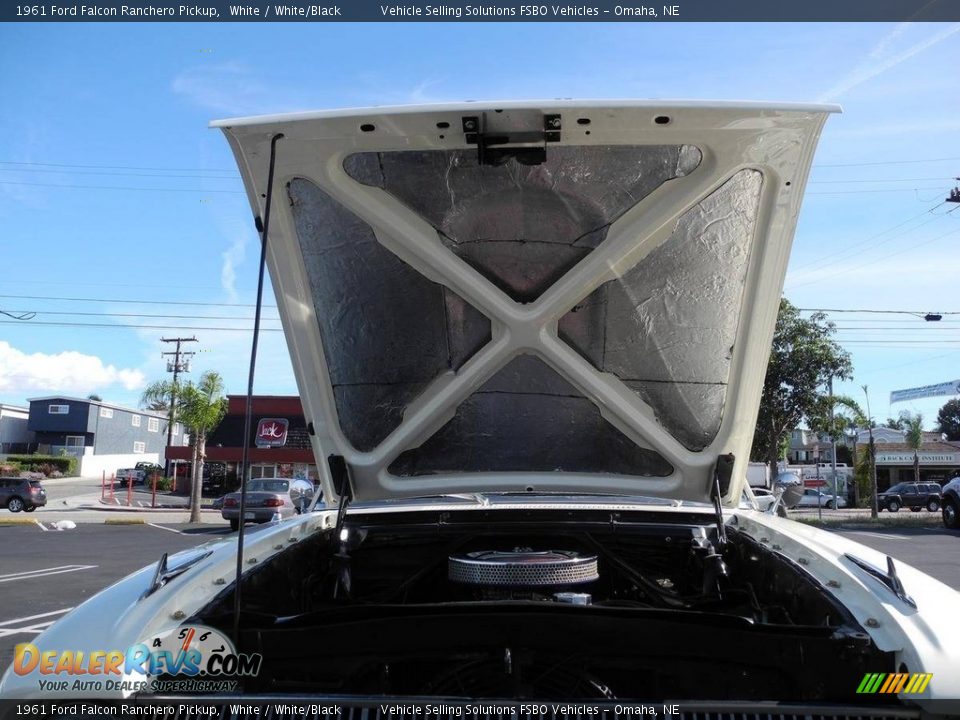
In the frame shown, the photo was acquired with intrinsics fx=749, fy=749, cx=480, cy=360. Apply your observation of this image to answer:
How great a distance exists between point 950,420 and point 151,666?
A: 301ft

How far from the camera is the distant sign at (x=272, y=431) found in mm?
32969

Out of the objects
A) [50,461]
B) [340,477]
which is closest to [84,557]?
[340,477]

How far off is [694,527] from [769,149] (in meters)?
1.39

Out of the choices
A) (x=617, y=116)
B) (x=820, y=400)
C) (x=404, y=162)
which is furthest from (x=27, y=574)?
(x=820, y=400)

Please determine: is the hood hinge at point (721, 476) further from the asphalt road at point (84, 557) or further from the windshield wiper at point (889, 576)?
the asphalt road at point (84, 557)

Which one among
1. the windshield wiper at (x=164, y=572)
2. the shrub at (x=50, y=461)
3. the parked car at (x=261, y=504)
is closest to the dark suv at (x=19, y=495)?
the parked car at (x=261, y=504)

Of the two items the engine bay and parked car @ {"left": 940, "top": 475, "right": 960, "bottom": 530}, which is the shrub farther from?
the engine bay

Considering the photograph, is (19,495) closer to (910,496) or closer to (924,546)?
(924,546)

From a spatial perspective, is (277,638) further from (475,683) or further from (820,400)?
(820,400)

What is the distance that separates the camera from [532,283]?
9.37 ft

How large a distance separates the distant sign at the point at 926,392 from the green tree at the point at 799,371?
25.5m

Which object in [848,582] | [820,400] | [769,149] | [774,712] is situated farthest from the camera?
[820,400]

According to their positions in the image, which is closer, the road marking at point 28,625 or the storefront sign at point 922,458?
the road marking at point 28,625

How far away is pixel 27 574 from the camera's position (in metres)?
10.4
